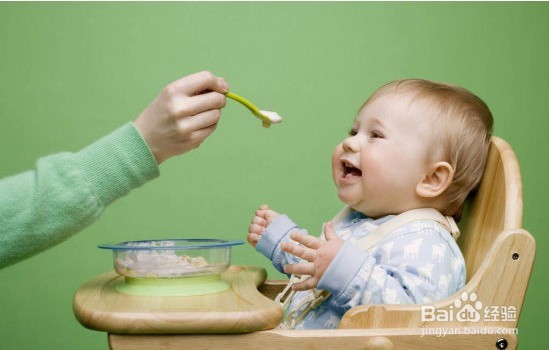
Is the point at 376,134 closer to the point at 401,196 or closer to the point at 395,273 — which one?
the point at 401,196

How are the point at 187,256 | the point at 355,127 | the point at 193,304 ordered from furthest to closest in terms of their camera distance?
the point at 355,127
the point at 187,256
the point at 193,304

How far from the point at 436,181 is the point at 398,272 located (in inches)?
7.1

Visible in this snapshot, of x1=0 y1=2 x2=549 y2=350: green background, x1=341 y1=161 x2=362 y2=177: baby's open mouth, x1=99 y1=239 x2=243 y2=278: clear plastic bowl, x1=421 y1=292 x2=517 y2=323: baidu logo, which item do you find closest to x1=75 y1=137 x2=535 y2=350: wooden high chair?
x1=421 y1=292 x2=517 y2=323: baidu logo

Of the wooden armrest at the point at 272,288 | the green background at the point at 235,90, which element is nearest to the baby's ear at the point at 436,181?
the wooden armrest at the point at 272,288

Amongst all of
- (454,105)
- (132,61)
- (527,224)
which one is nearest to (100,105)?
(132,61)

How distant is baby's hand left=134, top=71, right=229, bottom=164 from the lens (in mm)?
741

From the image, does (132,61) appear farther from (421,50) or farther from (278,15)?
(421,50)

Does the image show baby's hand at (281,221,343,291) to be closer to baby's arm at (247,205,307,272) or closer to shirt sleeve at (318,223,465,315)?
shirt sleeve at (318,223,465,315)

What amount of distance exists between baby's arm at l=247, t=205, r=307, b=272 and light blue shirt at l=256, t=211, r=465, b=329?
12 cm

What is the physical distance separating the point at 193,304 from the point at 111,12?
96 cm

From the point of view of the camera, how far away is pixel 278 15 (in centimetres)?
146

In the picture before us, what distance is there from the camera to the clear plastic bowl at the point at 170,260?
746 millimetres

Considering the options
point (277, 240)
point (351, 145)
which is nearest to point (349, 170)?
point (351, 145)

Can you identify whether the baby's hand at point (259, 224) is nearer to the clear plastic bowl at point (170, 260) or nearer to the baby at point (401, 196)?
the baby at point (401, 196)
